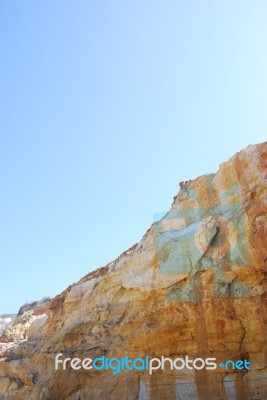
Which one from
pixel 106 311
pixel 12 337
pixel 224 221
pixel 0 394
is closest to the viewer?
pixel 224 221

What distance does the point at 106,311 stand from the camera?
17.7 m

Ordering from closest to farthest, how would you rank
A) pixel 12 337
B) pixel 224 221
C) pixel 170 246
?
pixel 224 221 → pixel 170 246 → pixel 12 337

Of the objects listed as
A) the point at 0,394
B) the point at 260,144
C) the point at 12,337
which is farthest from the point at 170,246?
the point at 12,337

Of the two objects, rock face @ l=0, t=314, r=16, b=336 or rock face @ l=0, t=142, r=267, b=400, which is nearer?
rock face @ l=0, t=142, r=267, b=400

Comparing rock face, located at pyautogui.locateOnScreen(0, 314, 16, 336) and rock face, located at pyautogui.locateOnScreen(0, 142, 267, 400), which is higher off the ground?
rock face, located at pyautogui.locateOnScreen(0, 314, 16, 336)

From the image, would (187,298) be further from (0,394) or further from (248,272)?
(0,394)

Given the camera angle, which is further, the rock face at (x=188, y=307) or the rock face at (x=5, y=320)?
the rock face at (x=5, y=320)

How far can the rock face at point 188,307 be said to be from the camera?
13070 mm

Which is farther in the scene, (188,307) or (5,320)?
(5,320)

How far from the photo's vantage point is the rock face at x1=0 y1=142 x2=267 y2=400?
1307 cm

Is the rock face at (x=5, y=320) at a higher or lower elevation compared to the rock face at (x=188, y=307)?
higher

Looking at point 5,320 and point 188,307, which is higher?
point 5,320

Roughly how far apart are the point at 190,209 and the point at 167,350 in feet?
18.7

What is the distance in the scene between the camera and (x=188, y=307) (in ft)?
47.2
